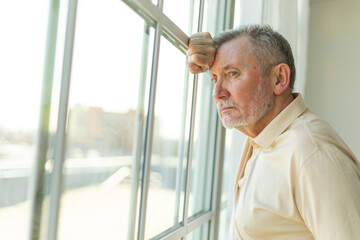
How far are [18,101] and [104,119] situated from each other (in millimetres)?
328

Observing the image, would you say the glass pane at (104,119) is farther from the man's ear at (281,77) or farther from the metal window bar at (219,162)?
the metal window bar at (219,162)

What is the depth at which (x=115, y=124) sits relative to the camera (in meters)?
1.11

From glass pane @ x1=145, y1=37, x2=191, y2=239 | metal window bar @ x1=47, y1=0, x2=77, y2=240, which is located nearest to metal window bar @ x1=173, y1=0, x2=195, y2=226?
glass pane @ x1=145, y1=37, x2=191, y2=239

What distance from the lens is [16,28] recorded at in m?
0.73

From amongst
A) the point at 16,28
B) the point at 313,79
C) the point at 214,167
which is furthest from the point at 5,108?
the point at 313,79

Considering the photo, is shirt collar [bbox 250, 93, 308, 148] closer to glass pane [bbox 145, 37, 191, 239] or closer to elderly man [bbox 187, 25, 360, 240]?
elderly man [bbox 187, 25, 360, 240]

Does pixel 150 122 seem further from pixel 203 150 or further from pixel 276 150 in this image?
pixel 203 150

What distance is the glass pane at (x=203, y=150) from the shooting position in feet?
6.31

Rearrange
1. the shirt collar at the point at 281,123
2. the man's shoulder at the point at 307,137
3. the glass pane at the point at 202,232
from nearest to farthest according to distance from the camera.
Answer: the man's shoulder at the point at 307,137 < the shirt collar at the point at 281,123 < the glass pane at the point at 202,232

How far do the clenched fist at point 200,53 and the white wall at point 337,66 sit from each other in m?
2.48

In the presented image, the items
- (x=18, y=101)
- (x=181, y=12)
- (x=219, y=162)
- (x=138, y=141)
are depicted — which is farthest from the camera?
(x=219, y=162)

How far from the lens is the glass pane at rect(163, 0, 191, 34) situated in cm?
142

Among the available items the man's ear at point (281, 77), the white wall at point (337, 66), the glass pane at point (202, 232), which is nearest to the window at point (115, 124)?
the glass pane at point (202, 232)

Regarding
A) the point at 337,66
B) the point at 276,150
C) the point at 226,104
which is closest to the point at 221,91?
the point at 226,104
